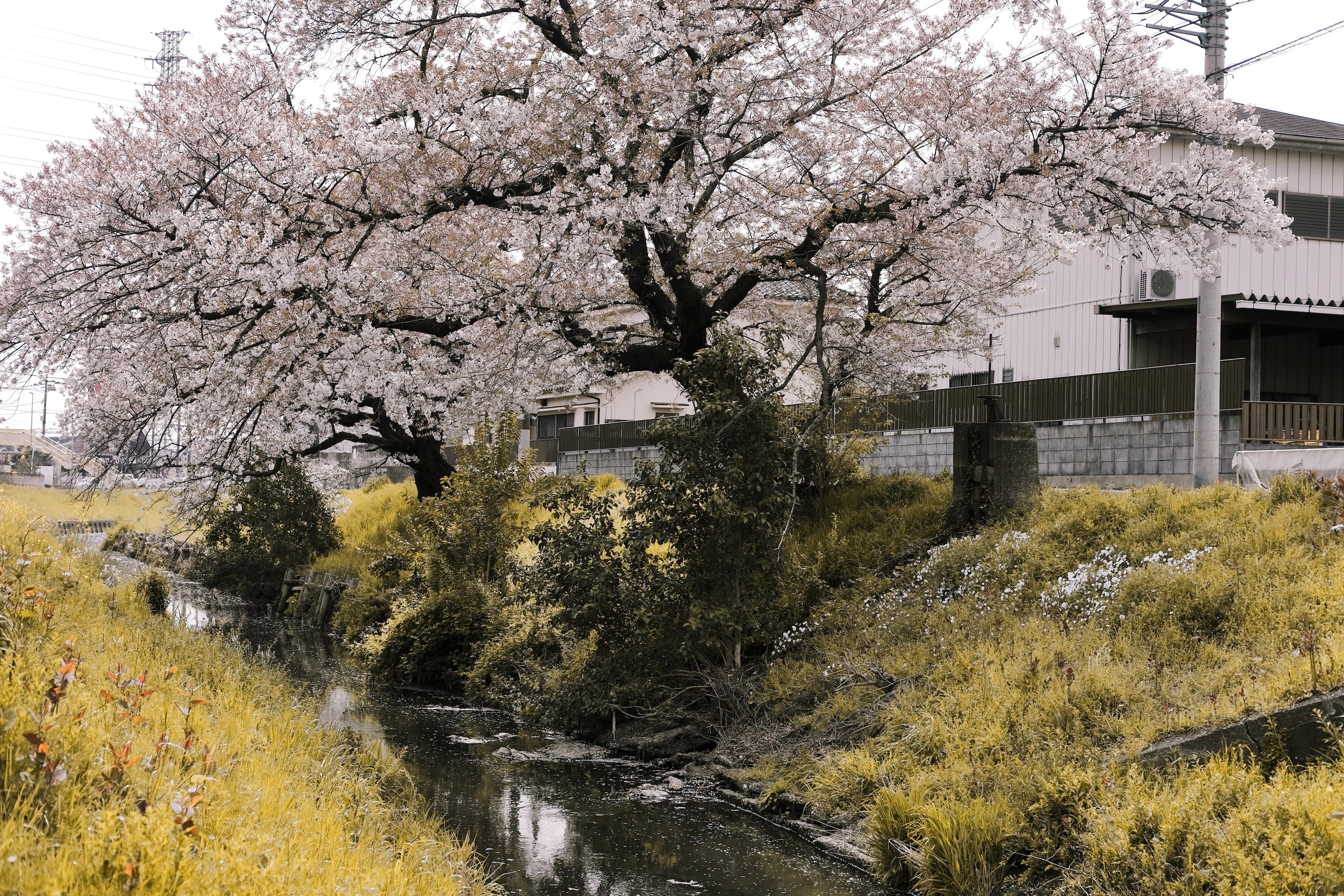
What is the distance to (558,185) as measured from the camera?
12.5 m

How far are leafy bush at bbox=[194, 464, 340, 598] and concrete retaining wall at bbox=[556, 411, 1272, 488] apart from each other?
1249 centimetres

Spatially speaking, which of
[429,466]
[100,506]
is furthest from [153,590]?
[100,506]

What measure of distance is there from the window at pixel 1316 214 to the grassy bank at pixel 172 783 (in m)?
21.7

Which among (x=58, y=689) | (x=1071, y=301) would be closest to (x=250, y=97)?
(x=58, y=689)

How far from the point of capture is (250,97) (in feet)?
42.1

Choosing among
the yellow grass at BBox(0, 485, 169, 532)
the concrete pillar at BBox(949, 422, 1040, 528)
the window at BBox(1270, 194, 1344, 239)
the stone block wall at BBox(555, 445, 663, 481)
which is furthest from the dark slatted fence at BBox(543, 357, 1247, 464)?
the yellow grass at BBox(0, 485, 169, 532)

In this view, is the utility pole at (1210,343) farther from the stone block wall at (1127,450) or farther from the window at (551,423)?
the window at (551,423)

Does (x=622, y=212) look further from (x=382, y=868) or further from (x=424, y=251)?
(x=382, y=868)

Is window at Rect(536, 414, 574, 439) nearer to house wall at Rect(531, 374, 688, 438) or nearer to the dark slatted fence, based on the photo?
house wall at Rect(531, 374, 688, 438)

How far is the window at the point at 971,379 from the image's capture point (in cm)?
2536

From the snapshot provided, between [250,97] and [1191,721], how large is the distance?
12.5 meters

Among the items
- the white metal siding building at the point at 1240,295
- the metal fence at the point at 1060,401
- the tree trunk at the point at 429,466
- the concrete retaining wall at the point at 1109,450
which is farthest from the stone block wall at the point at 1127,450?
the tree trunk at the point at 429,466

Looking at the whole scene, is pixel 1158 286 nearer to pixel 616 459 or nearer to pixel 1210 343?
pixel 1210 343

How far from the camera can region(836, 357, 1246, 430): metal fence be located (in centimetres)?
1630
